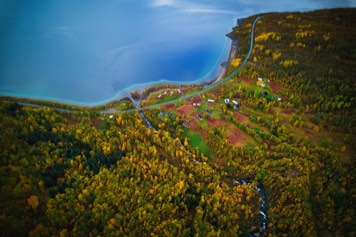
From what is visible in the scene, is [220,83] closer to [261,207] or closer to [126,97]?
[126,97]

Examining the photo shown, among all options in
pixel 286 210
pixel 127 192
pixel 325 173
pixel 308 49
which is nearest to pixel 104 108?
pixel 127 192

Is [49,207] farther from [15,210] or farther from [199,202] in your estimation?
[199,202]

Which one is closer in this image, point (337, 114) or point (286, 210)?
point (286, 210)

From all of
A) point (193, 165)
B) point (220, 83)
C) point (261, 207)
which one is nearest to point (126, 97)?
point (220, 83)

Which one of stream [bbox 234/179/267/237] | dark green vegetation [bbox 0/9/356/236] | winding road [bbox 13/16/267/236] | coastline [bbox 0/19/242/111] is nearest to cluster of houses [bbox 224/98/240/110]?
dark green vegetation [bbox 0/9/356/236]

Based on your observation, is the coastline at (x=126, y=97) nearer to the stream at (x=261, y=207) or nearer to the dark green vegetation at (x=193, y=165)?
the dark green vegetation at (x=193, y=165)

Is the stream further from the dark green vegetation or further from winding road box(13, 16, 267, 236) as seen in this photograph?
the dark green vegetation

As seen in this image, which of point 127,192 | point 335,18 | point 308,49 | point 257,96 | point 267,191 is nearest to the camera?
point 127,192

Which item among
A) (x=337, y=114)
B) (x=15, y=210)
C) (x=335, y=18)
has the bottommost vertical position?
(x=15, y=210)

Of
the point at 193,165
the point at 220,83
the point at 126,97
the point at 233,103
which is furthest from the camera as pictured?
the point at 220,83
